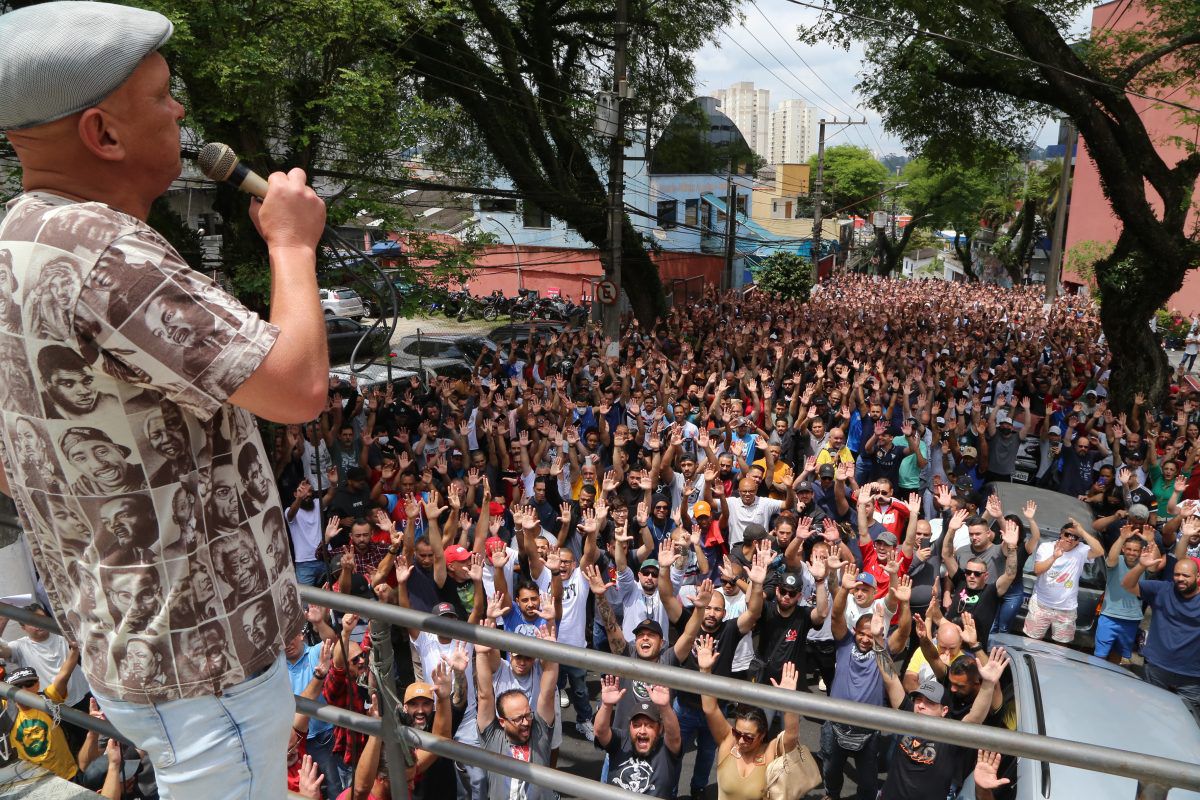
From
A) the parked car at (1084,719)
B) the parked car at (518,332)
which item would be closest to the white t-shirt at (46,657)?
the parked car at (1084,719)

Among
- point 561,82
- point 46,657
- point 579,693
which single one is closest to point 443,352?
point 561,82

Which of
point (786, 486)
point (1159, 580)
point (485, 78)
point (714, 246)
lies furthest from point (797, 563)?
point (714, 246)

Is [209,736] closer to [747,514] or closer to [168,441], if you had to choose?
[168,441]

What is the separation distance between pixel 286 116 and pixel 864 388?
9037 mm

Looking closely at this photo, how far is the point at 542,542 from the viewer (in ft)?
23.0

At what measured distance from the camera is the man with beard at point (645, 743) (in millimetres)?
4719

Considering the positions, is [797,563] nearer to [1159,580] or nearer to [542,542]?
[542,542]

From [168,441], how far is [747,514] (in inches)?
287

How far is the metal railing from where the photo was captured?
1.35 m

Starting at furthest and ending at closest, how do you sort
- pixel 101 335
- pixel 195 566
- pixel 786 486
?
pixel 786 486 < pixel 195 566 < pixel 101 335

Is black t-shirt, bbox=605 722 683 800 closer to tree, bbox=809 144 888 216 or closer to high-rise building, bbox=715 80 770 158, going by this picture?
tree, bbox=809 144 888 216

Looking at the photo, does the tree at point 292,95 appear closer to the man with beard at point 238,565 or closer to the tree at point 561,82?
the tree at point 561,82

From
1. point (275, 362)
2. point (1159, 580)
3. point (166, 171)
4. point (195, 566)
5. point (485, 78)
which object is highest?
point (485, 78)

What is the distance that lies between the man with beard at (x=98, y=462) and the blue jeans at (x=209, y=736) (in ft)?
1.16
